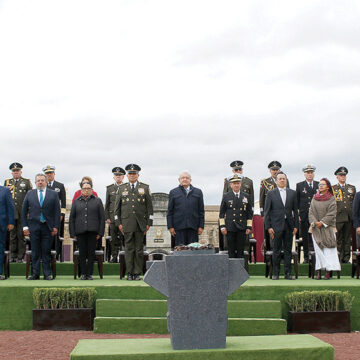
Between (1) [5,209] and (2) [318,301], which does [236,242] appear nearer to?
(2) [318,301]

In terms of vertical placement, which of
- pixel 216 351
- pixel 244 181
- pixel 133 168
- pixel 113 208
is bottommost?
pixel 216 351

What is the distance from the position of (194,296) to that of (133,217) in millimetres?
4549

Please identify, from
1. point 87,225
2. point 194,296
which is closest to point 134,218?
point 87,225

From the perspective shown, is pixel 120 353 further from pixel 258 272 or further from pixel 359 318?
pixel 258 272

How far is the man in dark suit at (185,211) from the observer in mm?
9938

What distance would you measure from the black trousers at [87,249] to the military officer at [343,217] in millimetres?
5267

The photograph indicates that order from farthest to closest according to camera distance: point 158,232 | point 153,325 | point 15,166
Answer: point 158,232 → point 15,166 → point 153,325

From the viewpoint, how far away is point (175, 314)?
533 cm

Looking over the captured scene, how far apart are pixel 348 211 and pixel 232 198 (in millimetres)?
3283

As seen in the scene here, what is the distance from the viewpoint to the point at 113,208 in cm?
1264

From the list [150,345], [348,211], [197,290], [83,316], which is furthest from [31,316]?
[348,211]

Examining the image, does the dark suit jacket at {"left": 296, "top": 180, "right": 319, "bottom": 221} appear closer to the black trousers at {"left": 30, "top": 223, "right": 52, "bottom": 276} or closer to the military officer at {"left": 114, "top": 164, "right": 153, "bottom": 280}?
the military officer at {"left": 114, "top": 164, "right": 153, "bottom": 280}

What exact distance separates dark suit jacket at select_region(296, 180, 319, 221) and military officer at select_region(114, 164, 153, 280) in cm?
343

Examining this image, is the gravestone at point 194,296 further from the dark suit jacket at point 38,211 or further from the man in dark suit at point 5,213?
the man in dark suit at point 5,213
